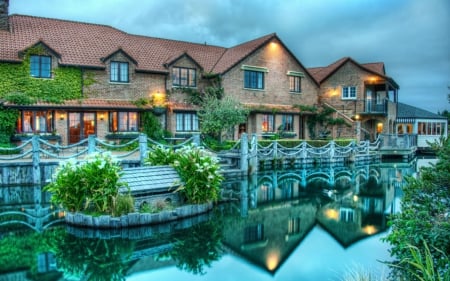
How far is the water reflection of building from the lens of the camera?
980 cm

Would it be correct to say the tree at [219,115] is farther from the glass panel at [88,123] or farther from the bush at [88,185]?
the bush at [88,185]

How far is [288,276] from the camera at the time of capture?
784 centimetres

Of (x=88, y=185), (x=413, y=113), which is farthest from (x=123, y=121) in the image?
(x=413, y=113)

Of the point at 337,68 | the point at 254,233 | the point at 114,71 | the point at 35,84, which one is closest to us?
the point at 254,233

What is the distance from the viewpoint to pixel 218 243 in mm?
9797

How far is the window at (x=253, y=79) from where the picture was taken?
3177cm

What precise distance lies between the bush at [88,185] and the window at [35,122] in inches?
550

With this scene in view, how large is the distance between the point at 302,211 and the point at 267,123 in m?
19.0

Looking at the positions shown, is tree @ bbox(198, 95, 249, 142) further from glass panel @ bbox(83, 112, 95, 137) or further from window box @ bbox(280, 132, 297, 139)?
glass panel @ bbox(83, 112, 95, 137)

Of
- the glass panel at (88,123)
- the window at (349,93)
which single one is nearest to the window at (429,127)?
the window at (349,93)

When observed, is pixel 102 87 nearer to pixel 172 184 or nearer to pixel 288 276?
pixel 172 184

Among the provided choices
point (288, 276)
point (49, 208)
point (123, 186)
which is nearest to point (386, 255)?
point (288, 276)

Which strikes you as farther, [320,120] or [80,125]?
[320,120]

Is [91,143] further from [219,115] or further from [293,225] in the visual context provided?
[219,115]
